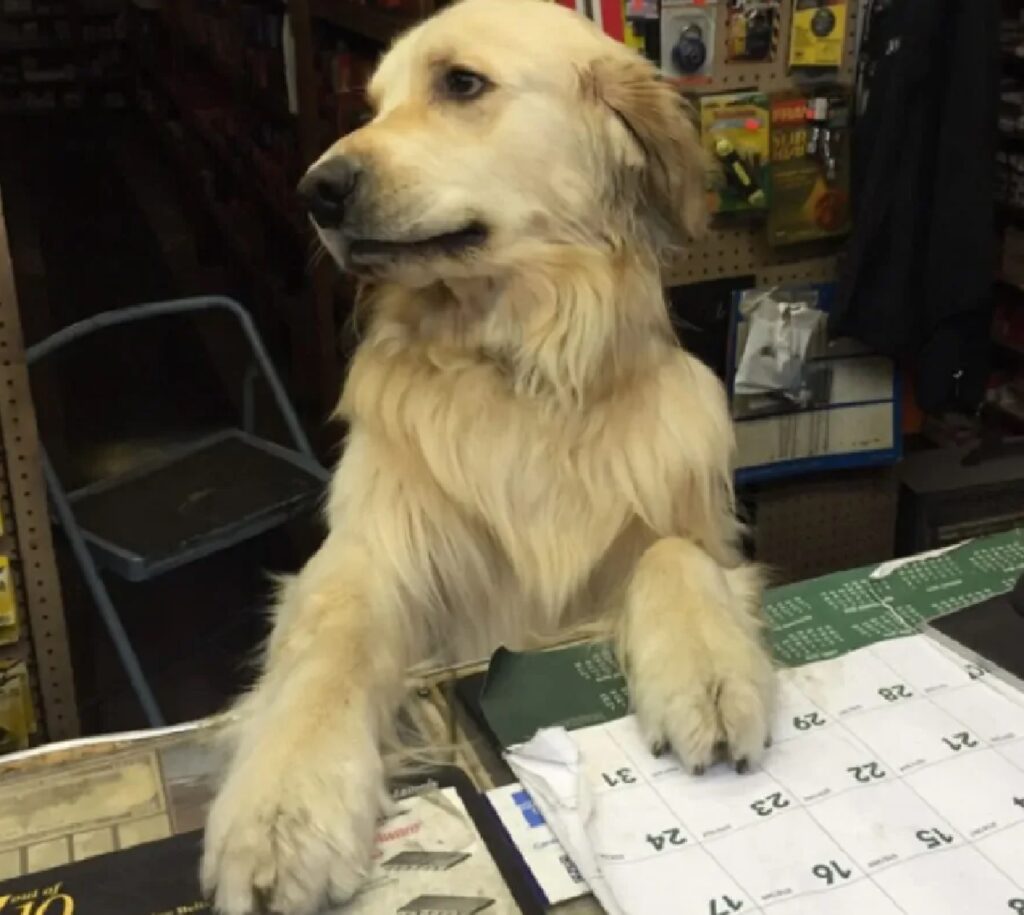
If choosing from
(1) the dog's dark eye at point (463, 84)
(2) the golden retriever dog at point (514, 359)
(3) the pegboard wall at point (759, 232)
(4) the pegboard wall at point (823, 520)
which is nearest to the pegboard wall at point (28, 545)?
(2) the golden retriever dog at point (514, 359)

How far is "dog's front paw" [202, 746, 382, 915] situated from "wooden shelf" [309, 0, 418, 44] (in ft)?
5.99

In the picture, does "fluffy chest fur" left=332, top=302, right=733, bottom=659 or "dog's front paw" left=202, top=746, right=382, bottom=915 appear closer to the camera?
"dog's front paw" left=202, top=746, right=382, bottom=915

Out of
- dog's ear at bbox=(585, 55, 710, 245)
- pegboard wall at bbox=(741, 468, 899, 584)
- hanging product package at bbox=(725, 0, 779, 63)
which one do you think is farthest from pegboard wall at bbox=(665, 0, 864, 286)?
dog's ear at bbox=(585, 55, 710, 245)

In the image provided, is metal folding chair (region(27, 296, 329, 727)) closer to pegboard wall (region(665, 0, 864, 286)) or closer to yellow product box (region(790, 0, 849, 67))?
pegboard wall (region(665, 0, 864, 286))

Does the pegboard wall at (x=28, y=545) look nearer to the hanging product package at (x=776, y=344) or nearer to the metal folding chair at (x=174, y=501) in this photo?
the metal folding chair at (x=174, y=501)

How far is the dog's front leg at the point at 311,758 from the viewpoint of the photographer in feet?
2.41

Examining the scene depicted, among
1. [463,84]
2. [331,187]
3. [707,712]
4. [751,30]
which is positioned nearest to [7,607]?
[331,187]

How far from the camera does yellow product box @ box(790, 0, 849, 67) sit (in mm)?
2027

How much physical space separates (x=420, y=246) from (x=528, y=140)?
0.18 metres

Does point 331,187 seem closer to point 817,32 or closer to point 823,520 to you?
point 817,32

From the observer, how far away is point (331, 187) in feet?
3.90

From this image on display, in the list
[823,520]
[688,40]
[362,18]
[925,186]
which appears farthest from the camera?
[362,18]

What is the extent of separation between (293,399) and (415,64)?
251cm

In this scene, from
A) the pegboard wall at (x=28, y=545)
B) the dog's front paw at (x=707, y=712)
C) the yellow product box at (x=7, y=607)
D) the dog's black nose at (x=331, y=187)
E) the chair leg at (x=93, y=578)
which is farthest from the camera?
the chair leg at (x=93, y=578)
